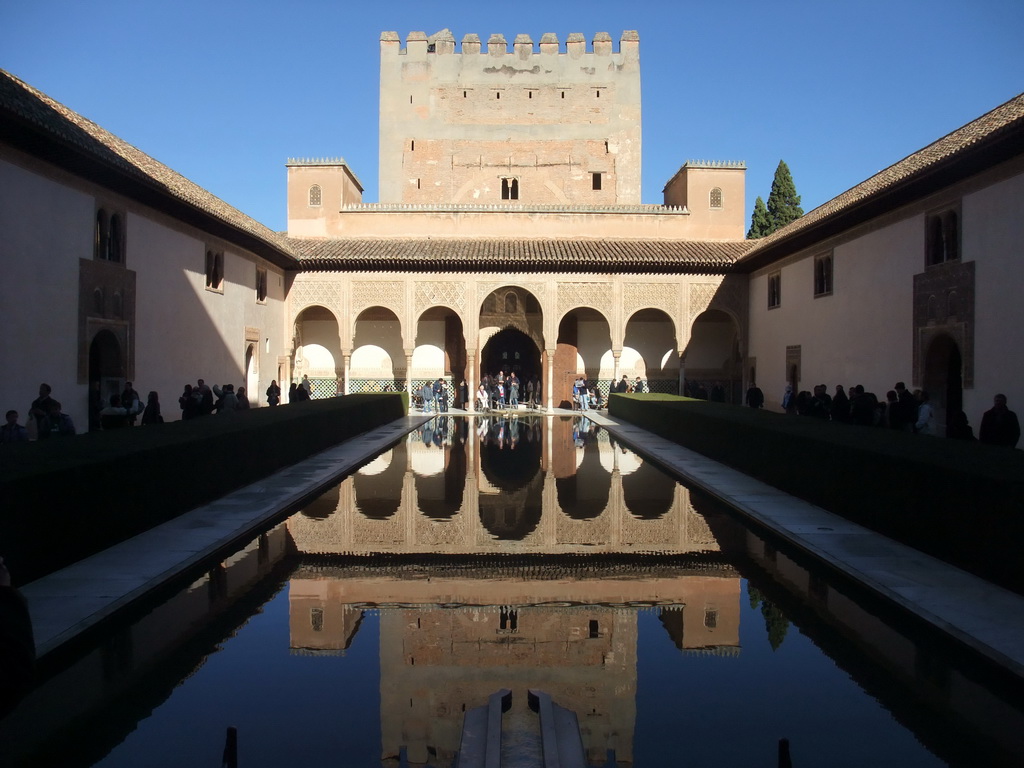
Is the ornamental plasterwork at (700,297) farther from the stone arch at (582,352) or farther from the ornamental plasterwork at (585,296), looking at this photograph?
the stone arch at (582,352)

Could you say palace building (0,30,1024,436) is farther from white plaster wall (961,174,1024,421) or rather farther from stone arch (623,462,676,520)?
stone arch (623,462,676,520)

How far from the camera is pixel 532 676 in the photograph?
4.09 m

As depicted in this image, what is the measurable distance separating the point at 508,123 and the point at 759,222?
47.8 feet

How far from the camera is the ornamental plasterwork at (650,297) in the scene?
79.6ft

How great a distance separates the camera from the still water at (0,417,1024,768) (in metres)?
3.35

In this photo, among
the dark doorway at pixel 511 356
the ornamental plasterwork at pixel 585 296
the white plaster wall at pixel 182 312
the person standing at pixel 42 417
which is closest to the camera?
the person standing at pixel 42 417

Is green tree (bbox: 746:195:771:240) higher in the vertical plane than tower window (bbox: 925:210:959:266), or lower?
higher

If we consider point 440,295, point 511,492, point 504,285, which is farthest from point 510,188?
point 511,492

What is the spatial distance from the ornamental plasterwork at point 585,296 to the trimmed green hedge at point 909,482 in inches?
517

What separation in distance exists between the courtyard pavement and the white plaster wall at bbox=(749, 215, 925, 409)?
667 centimetres

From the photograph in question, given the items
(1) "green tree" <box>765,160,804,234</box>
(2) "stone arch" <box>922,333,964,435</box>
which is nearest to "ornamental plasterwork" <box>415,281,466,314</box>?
(2) "stone arch" <box>922,333,964,435</box>

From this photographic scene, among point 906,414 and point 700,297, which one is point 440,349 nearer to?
point 700,297

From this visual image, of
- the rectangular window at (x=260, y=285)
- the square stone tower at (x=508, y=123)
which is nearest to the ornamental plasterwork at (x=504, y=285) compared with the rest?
the rectangular window at (x=260, y=285)

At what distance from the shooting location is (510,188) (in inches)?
1284
